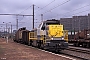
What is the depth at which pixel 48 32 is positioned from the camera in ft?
79.8

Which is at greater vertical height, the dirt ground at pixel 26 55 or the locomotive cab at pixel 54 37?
the locomotive cab at pixel 54 37

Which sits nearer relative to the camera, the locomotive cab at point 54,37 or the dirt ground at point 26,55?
the dirt ground at point 26,55

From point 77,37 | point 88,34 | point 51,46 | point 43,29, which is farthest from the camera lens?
point 77,37

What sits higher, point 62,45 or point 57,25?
point 57,25

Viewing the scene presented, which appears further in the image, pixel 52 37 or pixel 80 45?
pixel 80 45

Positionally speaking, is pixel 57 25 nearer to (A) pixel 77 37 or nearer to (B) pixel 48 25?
(B) pixel 48 25

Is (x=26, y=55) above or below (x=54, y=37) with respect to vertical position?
below

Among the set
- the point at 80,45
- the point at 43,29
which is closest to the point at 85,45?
the point at 80,45

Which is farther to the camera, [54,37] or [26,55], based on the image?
[54,37]

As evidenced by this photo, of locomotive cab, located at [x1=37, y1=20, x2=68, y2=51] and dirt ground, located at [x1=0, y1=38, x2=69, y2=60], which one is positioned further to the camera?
locomotive cab, located at [x1=37, y1=20, x2=68, y2=51]

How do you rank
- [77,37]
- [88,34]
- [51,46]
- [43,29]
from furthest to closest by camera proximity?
[77,37]
[88,34]
[43,29]
[51,46]

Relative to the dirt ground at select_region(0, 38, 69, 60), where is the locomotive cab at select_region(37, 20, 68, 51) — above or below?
above

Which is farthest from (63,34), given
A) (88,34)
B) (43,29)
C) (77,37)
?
(77,37)

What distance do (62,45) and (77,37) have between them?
62.9 ft
